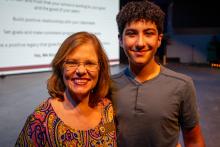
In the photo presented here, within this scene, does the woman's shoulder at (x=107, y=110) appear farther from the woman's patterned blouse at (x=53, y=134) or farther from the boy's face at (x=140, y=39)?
the boy's face at (x=140, y=39)

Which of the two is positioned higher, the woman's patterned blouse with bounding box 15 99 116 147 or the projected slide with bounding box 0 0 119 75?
the projected slide with bounding box 0 0 119 75

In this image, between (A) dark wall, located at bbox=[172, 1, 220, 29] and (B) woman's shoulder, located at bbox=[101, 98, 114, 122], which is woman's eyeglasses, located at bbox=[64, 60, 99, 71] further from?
(A) dark wall, located at bbox=[172, 1, 220, 29]

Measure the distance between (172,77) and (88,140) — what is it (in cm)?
43

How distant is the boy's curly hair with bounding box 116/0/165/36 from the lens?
3.50ft

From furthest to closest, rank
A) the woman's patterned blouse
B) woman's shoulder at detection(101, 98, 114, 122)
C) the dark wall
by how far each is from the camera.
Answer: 1. the dark wall
2. woman's shoulder at detection(101, 98, 114, 122)
3. the woman's patterned blouse

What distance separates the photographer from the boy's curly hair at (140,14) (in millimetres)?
1067

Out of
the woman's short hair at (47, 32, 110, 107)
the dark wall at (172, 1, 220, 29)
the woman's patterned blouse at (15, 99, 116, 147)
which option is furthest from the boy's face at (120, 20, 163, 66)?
the dark wall at (172, 1, 220, 29)

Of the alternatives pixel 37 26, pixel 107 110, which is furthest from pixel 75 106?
pixel 37 26

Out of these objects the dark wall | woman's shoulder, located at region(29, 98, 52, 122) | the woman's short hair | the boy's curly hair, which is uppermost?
the dark wall

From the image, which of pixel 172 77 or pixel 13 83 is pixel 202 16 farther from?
pixel 172 77

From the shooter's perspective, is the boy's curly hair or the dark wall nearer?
the boy's curly hair

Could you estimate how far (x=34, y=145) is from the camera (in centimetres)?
96

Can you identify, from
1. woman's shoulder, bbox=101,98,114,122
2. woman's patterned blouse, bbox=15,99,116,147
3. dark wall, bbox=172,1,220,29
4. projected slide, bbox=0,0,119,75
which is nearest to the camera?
woman's patterned blouse, bbox=15,99,116,147

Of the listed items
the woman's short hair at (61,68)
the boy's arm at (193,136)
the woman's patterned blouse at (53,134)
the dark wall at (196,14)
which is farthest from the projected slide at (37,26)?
the boy's arm at (193,136)
